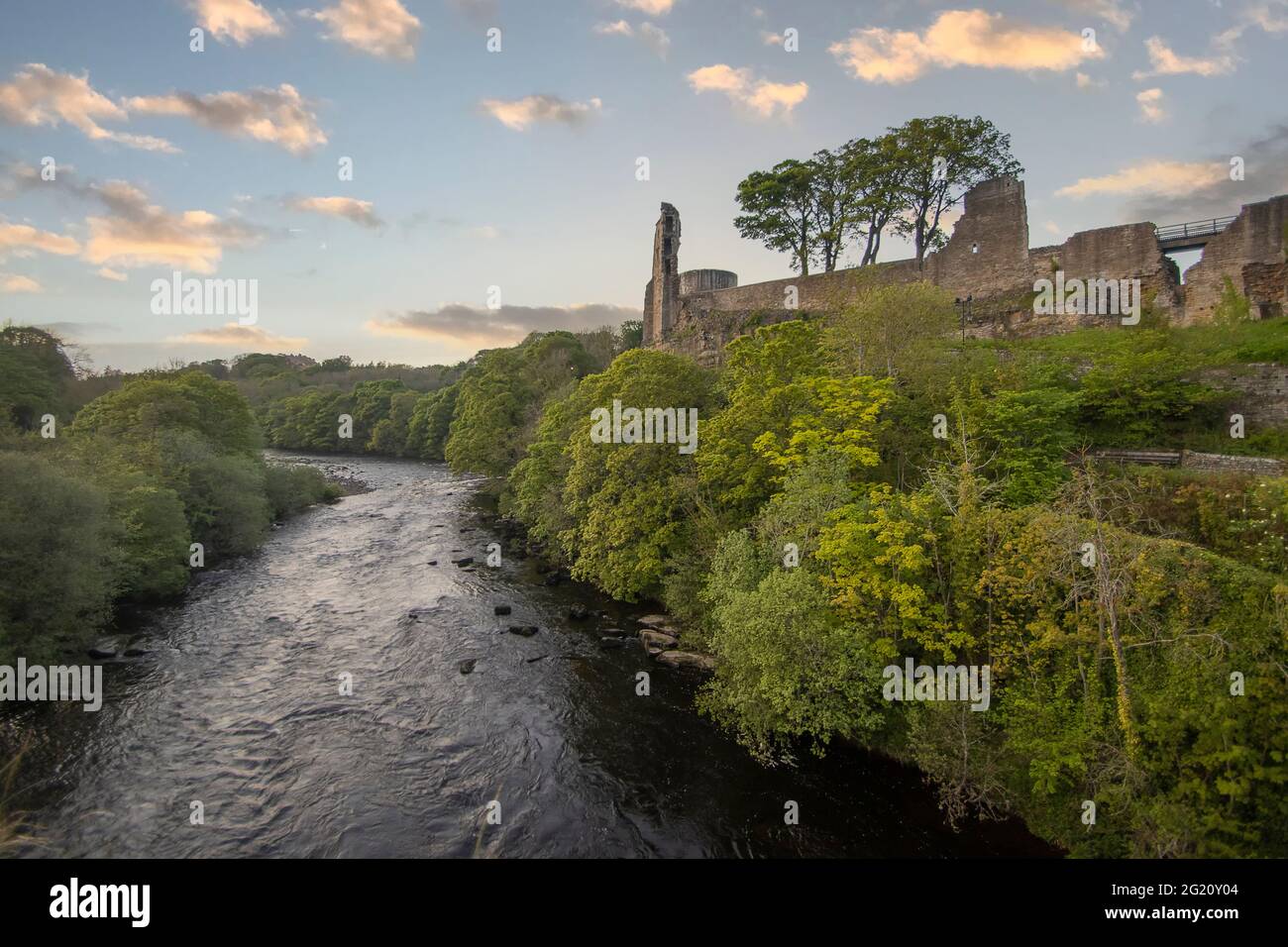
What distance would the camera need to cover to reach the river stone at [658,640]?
20.5m

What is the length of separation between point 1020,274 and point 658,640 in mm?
25323

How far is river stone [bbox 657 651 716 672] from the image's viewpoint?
62.4ft

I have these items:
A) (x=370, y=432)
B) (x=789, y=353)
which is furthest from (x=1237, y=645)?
(x=370, y=432)

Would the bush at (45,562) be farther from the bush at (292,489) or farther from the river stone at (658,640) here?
the bush at (292,489)

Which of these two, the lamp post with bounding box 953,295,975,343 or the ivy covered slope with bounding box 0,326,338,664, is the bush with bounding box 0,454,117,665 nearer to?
the ivy covered slope with bounding box 0,326,338,664

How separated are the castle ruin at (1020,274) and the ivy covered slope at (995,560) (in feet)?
7.65

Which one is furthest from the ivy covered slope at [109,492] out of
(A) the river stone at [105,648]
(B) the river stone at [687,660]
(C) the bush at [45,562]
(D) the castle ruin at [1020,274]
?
(D) the castle ruin at [1020,274]

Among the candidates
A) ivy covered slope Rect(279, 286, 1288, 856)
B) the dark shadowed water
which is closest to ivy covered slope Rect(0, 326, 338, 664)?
the dark shadowed water

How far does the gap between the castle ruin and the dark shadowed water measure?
1995 centimetres

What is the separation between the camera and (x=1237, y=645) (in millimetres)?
9758

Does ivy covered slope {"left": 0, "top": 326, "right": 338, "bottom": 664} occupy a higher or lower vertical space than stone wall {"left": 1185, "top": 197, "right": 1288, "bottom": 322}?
lower

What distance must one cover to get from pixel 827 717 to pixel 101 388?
207ft

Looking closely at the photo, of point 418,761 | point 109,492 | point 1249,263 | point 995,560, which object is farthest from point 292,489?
point 1249,263
